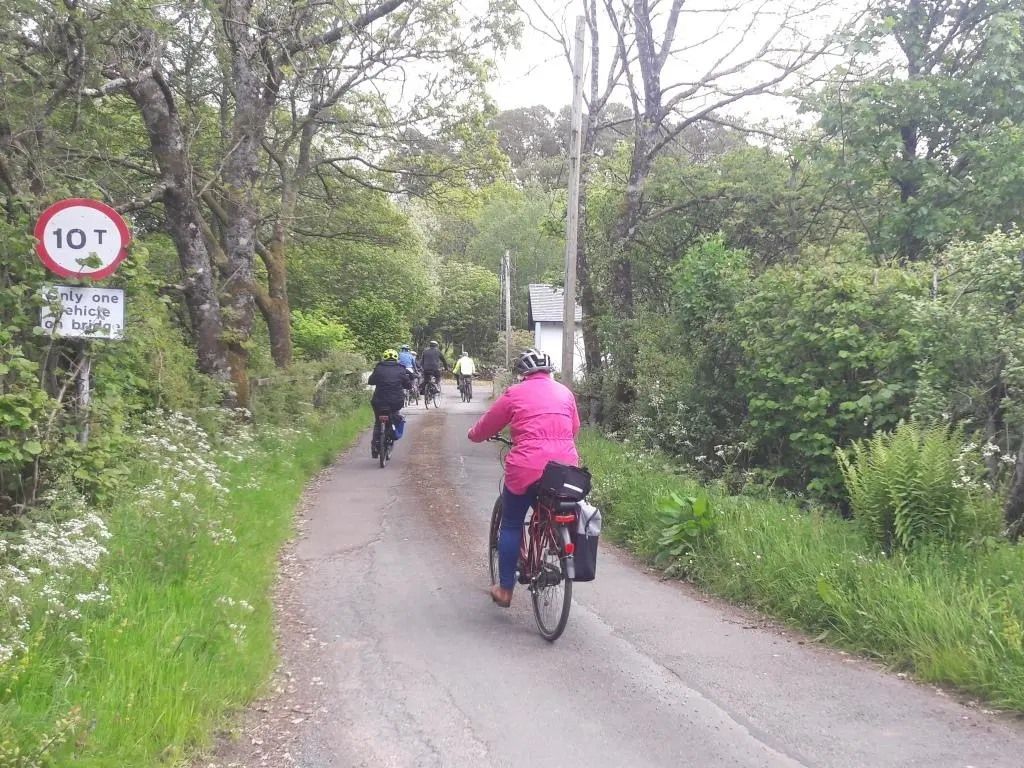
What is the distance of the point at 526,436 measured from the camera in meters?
5.72

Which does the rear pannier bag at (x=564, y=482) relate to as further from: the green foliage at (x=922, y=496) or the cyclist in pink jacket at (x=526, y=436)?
the green foliage at (x=922, y=496)

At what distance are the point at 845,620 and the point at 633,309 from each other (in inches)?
443

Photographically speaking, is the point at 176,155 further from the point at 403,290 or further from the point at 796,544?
the point at 403,290

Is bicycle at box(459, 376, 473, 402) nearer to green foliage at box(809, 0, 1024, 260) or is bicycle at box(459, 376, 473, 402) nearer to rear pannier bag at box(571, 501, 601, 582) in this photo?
green foliage at box(809, 0, 1024, 260)

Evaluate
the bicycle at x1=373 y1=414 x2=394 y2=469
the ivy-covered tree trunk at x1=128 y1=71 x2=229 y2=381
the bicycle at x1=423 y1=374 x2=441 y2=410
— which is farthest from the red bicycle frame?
the bicycle at x1=423 y1=374 x2=441 y2=410

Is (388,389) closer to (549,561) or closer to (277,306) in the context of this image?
(277,306)

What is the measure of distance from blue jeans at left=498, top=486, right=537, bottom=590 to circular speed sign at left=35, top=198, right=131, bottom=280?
3.38 m

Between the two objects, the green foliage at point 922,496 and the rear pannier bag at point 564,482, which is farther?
the green foliage at point 922,496

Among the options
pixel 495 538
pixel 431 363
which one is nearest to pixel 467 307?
pixel 431 363

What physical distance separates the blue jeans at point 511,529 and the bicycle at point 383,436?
7583 mm

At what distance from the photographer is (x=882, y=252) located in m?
12.9

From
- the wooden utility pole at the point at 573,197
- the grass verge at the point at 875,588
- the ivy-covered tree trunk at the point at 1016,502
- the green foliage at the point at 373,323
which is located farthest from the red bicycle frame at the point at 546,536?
the green foliage at the point at 373,323

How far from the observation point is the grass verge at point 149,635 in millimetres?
3406

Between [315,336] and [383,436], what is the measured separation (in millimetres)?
10741
